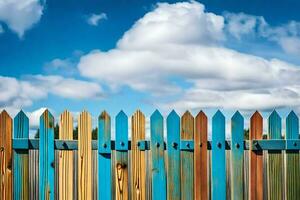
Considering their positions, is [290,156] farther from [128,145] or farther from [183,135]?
[128,145]

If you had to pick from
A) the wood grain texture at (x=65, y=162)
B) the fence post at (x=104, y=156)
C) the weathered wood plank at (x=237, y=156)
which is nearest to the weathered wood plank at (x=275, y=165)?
the weathered wood plank at (x=237, y=156)

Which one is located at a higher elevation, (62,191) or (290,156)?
(290,156)

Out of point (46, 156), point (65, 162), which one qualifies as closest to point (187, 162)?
point (65, 162)

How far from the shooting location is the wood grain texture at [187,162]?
222 inches

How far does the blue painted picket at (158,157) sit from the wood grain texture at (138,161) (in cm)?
12

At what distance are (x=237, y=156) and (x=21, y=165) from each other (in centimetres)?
266

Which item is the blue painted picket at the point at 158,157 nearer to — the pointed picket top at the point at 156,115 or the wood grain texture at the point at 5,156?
the pointed picket top at the point at 156,115

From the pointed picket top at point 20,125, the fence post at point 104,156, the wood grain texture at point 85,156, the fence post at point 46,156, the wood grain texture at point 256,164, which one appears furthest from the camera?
the pointed picket top at point 20,125

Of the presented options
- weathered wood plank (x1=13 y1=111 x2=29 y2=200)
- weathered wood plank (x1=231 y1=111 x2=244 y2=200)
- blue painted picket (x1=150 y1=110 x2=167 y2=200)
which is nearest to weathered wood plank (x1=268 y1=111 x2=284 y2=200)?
weathered wood plank (x1=231 y1=111 x2=244 y2=200)

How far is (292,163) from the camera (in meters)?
5.69

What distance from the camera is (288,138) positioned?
18.5 feet

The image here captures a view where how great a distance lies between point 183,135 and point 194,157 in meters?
0.28

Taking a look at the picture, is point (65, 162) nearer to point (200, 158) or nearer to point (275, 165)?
point (200, 158)

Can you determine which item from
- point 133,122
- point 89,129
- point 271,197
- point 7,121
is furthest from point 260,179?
point 7,121
